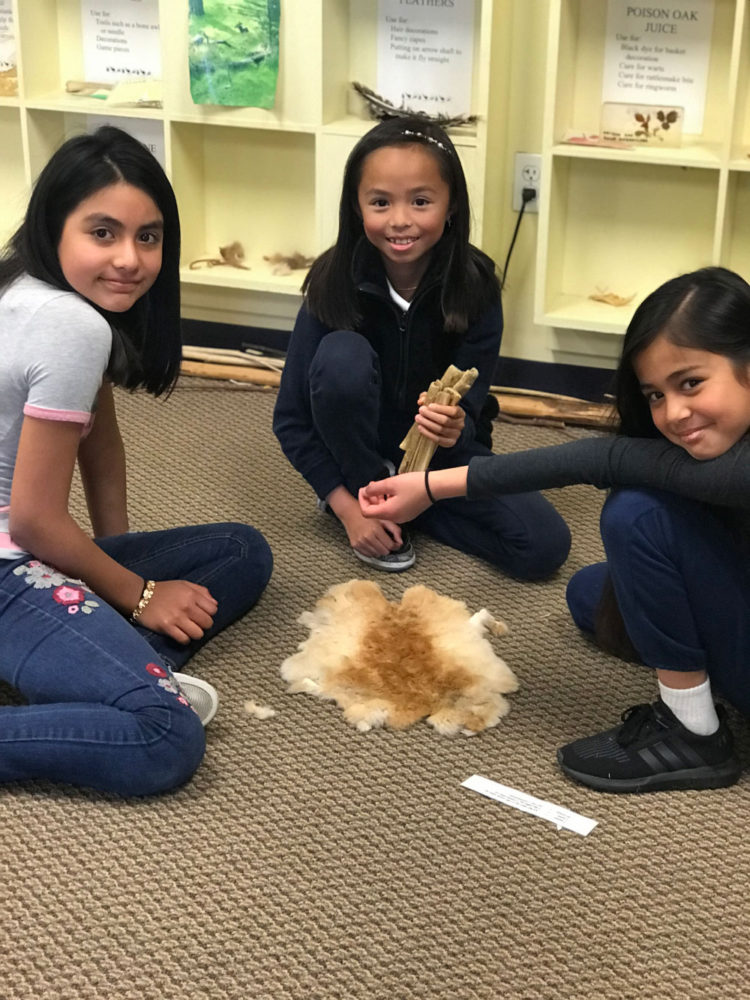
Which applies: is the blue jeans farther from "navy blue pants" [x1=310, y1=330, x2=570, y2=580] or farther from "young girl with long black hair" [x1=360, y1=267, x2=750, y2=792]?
"navy blue pants" [x1=310, y1=330, x2=570, y2=580]

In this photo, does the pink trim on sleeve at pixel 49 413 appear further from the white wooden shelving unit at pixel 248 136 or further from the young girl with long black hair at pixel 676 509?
the white wooden shelving unit at pixel 248 136

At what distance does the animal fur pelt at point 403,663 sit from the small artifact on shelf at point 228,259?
1299 mm

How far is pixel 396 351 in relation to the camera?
1976mm

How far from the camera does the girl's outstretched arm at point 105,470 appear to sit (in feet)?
5.61

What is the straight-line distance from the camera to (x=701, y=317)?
4.23 feet

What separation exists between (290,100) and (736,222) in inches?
38.2

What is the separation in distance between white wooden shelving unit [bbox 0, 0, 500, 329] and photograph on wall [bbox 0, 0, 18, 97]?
2.4 inches

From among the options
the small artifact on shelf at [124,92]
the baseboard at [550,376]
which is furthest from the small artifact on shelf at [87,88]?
the baseboard at [550,376]

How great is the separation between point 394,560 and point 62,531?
2.05 ft

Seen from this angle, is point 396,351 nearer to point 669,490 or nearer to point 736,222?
point 669,490

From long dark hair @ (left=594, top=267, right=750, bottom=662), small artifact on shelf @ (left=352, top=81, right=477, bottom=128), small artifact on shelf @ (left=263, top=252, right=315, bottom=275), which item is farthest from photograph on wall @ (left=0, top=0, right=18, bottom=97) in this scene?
long dark hair @ (left=594, top=267, right=750, bottom=662)

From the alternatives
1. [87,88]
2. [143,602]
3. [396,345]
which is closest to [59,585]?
[143,602]

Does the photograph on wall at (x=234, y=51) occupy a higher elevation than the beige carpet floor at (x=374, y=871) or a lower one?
higher

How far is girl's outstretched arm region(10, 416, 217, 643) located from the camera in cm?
143
